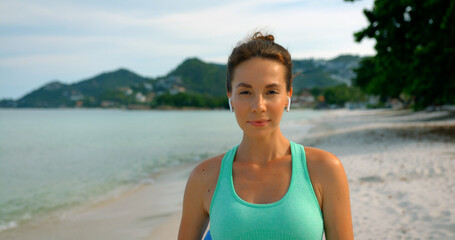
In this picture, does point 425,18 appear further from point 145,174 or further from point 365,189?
point 145,174

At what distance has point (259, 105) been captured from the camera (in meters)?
1.65

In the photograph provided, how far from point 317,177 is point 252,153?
350mm

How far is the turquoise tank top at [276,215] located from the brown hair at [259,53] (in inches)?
19.3

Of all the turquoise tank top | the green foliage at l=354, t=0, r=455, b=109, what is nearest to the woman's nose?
the turquoise tank top

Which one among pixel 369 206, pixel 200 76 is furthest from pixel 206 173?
pixel 200 76

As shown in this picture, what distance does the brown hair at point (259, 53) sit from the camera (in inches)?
65.8

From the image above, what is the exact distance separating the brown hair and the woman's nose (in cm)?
18

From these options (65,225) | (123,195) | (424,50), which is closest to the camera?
(65,225)

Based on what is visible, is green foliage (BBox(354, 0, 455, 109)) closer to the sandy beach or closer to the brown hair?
the sandy beach

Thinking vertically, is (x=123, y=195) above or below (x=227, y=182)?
below

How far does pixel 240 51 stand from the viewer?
1682 millimetres

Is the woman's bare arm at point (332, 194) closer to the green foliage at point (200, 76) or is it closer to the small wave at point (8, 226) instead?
the small wave at point (8, 226)

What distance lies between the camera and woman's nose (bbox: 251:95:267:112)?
1.65 m

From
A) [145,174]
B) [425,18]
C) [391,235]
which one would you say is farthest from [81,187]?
[425,18]
